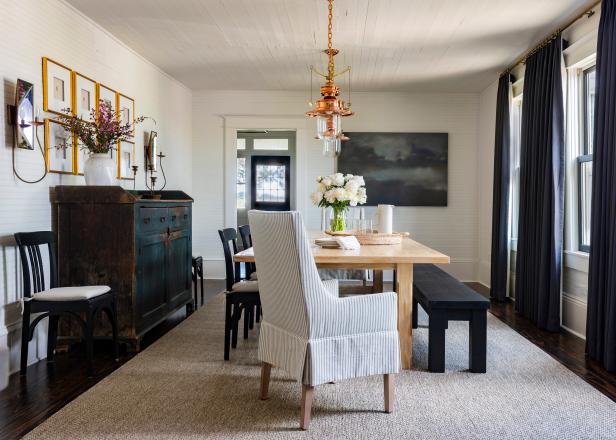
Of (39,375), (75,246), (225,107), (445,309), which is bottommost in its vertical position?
(39,375)

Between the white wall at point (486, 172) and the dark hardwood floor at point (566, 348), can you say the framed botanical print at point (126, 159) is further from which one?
the white wall at point (486, 172)

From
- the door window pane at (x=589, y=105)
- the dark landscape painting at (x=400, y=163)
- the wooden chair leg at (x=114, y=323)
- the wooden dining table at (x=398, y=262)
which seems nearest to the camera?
the wooden dining table at (x=398, y=262)

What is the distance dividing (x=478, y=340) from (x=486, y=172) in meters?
4.14

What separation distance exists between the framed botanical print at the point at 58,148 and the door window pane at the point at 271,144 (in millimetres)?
5271

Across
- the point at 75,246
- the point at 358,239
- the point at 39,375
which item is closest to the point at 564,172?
the point at 358,239

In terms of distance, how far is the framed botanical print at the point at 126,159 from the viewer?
4.97 m

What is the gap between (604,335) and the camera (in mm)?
3520

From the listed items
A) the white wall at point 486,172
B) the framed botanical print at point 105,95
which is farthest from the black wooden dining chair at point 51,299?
the white wall at point 486,172

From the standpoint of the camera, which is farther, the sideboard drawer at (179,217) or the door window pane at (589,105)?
the sideboard drawer at (179,217)

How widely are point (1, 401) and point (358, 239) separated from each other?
245 centimetres

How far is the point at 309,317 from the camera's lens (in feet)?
7.86

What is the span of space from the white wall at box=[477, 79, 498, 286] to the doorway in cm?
341

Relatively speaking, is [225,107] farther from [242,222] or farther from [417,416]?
[417,416]

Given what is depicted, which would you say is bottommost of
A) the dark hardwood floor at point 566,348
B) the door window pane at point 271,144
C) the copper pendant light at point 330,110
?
the dark hardwood floor at point 566,348
